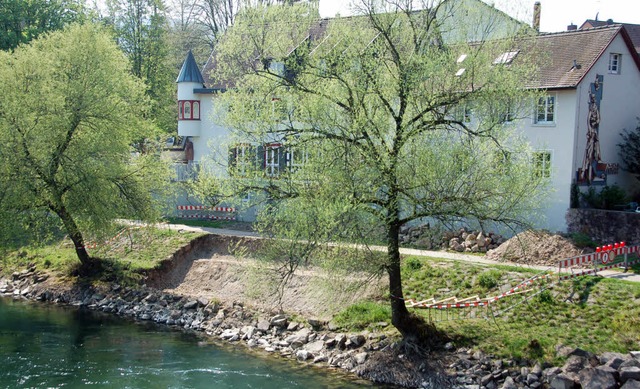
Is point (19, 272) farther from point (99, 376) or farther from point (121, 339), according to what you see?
point (99, 376)

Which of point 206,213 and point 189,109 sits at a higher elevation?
point 189,109

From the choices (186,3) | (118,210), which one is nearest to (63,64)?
(118,210)

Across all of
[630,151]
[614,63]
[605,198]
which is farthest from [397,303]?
[614,63]

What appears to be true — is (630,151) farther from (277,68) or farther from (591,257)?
(277,68)

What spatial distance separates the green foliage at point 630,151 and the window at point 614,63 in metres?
2.75

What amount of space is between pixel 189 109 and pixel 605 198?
22256 millimetres

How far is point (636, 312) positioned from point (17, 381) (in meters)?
16.4

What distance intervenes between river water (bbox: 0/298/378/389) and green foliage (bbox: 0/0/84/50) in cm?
2248

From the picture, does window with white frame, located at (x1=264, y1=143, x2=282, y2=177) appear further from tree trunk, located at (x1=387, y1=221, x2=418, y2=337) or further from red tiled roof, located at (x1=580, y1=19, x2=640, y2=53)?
red tiled roof, located at (x1=580, y1=19, x2=640, y2=53)

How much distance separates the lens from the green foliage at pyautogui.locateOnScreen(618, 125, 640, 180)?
2964cm

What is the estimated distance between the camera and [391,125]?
19250mm

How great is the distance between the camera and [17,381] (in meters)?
18.1

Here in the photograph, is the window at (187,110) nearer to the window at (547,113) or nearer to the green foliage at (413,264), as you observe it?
the green foliage at (413,264)

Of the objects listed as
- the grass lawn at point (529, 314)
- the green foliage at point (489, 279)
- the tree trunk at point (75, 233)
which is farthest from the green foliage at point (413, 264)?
the tree trunk at point (75, 233)
